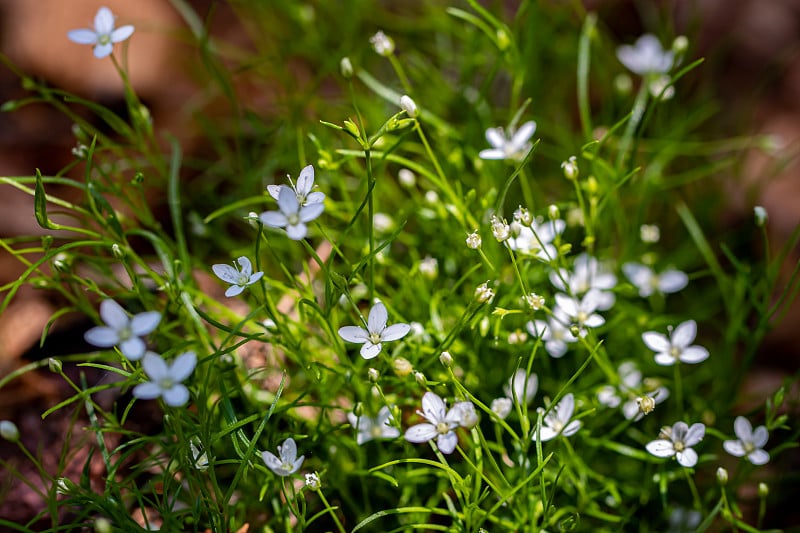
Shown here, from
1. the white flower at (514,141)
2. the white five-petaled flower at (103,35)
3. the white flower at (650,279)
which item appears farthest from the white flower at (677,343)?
the white five-petaled flower at (103,35)

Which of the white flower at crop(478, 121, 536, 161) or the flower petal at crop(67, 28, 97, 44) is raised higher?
the flower petal at crop(67, 28, 97, 44)

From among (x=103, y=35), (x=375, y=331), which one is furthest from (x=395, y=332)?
(x=103, y=35)

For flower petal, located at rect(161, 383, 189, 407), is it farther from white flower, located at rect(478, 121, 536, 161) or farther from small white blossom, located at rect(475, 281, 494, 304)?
white flower, located at rect(478, 121, 536, 161)

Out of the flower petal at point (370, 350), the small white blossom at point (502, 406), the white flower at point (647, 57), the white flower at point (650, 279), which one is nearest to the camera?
the flower petal at point (370, 350)

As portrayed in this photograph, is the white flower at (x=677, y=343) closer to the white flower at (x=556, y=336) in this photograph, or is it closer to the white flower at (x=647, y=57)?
the white flower at (x=556, y=336)

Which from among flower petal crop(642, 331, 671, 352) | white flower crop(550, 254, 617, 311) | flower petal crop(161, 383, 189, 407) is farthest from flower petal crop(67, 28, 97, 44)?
flower petal crop(642, 331, 671, 352)

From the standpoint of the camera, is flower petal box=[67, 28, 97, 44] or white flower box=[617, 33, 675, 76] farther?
white flower box=[617, 33, 675, 76]
